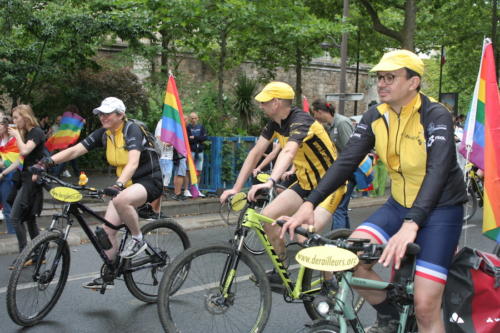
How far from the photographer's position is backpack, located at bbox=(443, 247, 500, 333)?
3.11m

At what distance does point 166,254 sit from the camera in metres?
5.75

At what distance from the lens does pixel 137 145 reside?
18.0 ft

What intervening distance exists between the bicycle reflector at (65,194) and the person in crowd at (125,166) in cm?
31

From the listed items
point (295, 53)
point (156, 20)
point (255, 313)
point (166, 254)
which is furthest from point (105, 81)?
point (255, 313)

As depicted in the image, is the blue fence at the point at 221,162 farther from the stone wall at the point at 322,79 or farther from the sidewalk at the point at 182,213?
the stone wall at the point at 322,79

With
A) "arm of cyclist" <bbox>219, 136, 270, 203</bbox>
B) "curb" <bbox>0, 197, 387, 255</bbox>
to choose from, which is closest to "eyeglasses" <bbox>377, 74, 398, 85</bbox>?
"arm of cyclist" <bbox>219, 136, 270, 203</bbox>

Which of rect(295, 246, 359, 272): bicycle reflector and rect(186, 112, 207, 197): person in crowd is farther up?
rect(295, 246, 359, 272): bicycle reflector

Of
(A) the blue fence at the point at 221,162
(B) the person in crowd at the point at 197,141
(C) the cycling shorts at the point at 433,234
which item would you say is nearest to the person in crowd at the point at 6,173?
(B) the person in crowd at the point at 197,141

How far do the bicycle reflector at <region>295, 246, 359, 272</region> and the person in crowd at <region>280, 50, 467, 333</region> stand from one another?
394 mm

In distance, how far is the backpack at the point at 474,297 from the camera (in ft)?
10.2

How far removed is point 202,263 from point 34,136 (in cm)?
383

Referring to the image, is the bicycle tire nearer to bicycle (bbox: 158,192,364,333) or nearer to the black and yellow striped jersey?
bicycle (bbox: 158,192,364,333)

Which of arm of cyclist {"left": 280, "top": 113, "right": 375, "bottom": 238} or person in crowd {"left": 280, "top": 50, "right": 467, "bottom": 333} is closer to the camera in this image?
person in crowd {"left": 280, "top": 50, "right": 467, "bottom": 333}

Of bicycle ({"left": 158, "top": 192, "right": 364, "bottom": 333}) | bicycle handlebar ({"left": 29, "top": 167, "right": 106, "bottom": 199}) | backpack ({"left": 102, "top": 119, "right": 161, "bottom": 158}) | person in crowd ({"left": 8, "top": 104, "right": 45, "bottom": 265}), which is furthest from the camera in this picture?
person in crowd ({"left": 8, "top": 104, "right": 45, "bottom": 265})
